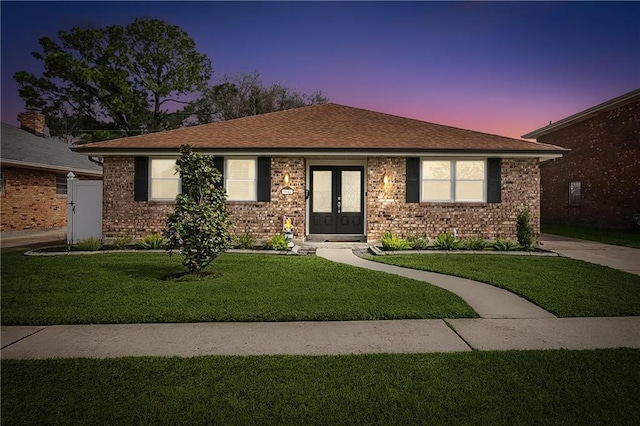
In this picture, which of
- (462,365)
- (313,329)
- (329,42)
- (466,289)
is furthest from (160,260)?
(329,42)

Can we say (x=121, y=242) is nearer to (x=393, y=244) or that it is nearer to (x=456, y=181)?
(x=393, y=244)

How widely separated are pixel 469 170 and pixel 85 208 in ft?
40.8

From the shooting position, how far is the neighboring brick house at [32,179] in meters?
15.9

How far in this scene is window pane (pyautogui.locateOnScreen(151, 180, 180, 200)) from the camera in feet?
39.9

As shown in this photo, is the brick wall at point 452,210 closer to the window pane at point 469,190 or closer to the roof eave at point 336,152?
the window pane at point 469,190

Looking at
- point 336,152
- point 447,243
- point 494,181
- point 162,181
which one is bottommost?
point 447,243

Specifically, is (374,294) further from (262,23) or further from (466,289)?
(262,23)

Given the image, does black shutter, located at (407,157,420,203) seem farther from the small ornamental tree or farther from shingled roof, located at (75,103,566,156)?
the small ornamental tree

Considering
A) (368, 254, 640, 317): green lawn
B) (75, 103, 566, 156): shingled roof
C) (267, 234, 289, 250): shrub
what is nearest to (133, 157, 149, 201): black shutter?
(75, 103, 566, 156): shingled roof

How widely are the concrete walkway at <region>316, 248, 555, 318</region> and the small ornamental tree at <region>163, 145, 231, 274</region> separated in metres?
3.19

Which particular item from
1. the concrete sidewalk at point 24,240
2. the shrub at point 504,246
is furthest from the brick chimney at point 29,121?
the shrub at point 504,246

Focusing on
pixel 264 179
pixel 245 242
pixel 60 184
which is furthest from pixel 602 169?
pixel 60 184

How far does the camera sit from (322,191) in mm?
13109

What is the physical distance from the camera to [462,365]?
3.27 metres
